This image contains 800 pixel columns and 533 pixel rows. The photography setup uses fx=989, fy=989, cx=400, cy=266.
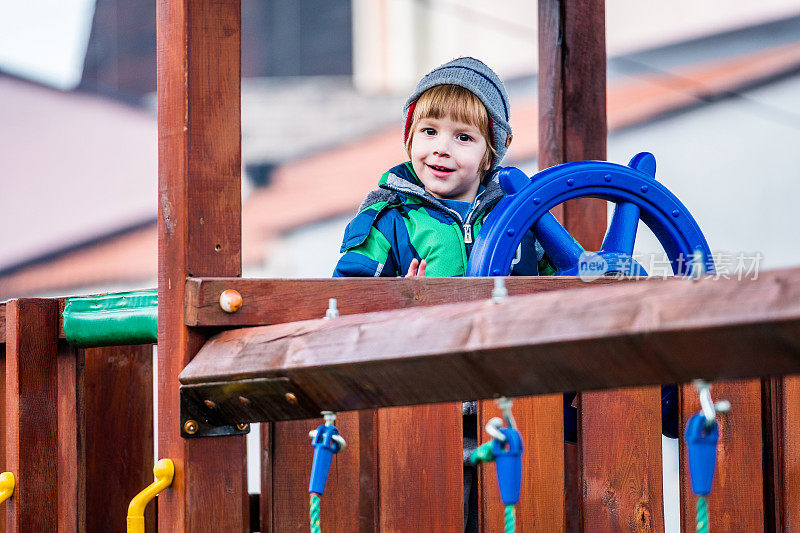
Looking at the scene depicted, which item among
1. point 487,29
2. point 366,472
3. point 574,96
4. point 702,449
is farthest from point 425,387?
point 487,29

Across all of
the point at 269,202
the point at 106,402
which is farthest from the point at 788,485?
the point at 269,202

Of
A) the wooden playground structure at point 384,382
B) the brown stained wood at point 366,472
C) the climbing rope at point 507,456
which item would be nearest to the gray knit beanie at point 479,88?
the brown stained wood at point 366,472

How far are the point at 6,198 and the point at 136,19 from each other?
110cm

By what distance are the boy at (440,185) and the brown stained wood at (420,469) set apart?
0.67 meters

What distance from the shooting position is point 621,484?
A: 1.29 meters

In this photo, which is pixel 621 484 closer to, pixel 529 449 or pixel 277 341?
pixel 529 449

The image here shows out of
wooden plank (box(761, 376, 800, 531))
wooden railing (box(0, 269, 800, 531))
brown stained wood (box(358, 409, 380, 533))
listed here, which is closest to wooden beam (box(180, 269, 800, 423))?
wooden railing (box(0, 269, 800, 531))

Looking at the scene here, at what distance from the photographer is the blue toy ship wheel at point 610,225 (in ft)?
5.52

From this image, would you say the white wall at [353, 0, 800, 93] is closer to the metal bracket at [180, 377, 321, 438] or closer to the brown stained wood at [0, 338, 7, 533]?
the brown stained wood at [0, 338, 7, 533]

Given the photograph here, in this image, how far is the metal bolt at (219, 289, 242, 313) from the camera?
4.02 feet

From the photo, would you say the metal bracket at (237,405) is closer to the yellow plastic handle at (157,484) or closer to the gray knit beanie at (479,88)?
the yellow plastic handle at (157,484)

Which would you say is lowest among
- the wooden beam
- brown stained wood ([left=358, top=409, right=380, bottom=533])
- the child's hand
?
brown stained wood ([left=358, top=409, right=380, bottom=533])

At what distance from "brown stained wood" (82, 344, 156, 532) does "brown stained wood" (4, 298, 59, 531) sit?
0.30 feet

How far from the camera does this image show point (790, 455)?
1.37 metres
